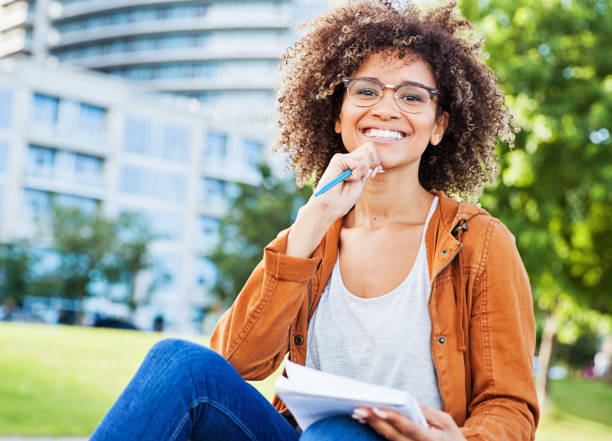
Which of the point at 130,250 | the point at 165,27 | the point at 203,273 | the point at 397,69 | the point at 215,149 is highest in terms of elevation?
the point at 165,27

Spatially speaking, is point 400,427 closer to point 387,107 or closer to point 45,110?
point 387,107

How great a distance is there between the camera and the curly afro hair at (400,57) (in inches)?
100

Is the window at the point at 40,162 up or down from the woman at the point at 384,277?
down

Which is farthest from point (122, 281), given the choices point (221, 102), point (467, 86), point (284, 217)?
point (467, 86)

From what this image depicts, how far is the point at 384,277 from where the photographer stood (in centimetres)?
227

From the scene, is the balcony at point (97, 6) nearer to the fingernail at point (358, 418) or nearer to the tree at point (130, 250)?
the tree at point (130, 250)

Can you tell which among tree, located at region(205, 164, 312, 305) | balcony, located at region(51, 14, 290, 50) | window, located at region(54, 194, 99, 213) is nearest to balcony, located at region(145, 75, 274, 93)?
balcony, located at region(51, 14, 290, 50)

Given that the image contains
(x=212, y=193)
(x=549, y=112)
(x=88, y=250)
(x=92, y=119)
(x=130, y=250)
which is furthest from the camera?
(x=212, y=193)

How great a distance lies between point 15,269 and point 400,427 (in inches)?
1359

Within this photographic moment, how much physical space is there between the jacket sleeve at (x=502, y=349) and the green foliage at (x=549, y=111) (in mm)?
8060

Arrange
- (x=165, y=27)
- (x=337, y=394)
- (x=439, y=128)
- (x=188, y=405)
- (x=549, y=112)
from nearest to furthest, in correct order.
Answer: (x=337, y=394) → (x=188, y=405) → (x=439, y=128) → (x=549, y=112) → (x=165, y=27)

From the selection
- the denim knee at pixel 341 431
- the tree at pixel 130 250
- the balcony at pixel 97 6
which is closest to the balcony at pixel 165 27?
the balcony at pixel 97 6

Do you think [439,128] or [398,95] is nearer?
[398,95]

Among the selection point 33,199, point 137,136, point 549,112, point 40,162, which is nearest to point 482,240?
point 549,112
